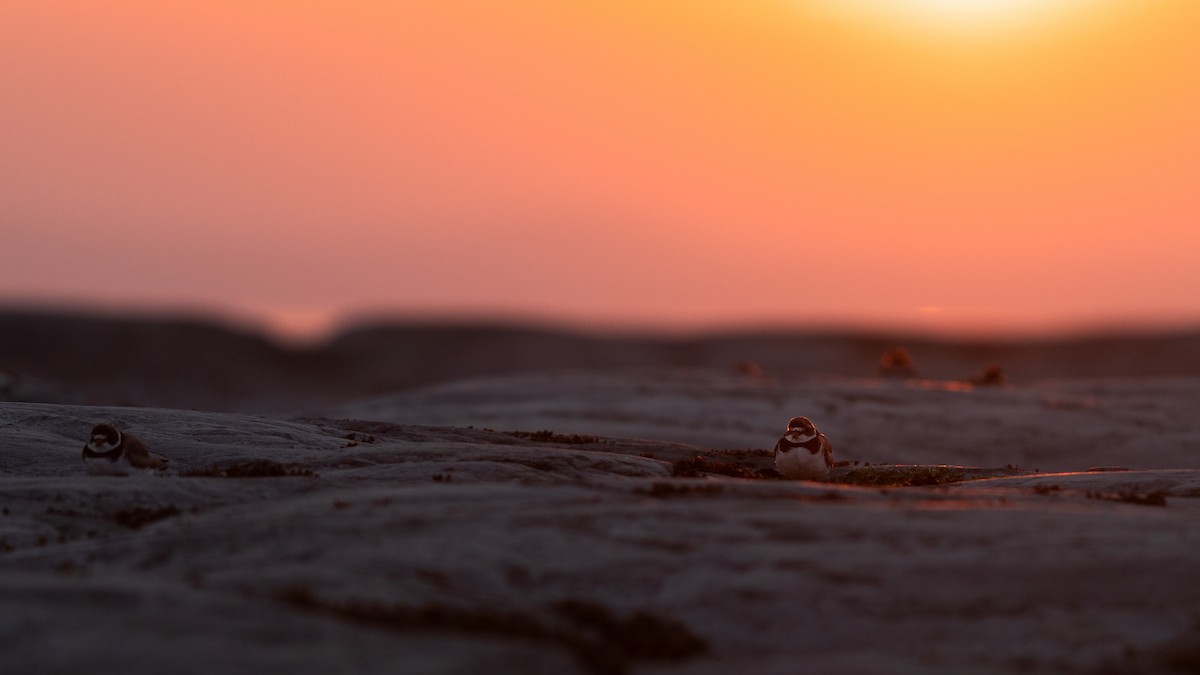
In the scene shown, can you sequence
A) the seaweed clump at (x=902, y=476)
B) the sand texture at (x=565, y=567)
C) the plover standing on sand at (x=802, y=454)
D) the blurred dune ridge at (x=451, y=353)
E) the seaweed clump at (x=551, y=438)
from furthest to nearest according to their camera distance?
1. the blurred dune ridge at (x=451, y=353)
2. the seaweed clump at (x=551, y=438)
3. the seaweed clump at (x=902, y=476)
4. the plover standing on sand at (x=802, y=454)
5. the sand texture at (x=565, y=567)

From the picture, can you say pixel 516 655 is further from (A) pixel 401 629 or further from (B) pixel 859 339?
(B) pixel 859 339

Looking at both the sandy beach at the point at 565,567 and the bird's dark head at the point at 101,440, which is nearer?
the sandy beach at the point at 565,567

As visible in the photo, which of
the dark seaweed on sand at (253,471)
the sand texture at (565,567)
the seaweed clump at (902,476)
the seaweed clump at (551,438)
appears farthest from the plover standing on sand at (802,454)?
the dark seaweed on sand at (253,471)

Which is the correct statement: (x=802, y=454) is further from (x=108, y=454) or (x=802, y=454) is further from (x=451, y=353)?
(x=451, y=353)

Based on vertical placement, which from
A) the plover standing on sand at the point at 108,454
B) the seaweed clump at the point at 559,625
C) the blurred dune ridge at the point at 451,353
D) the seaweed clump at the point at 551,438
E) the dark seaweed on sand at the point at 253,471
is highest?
the blurred dune ridge at the point at 451,353

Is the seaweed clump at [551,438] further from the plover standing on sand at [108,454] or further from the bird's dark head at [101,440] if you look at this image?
the bird's dark head at [101,440]

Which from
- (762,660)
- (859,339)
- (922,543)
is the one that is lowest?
(762,660)

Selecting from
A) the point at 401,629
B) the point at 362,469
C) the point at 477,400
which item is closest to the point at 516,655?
the point at 401,629

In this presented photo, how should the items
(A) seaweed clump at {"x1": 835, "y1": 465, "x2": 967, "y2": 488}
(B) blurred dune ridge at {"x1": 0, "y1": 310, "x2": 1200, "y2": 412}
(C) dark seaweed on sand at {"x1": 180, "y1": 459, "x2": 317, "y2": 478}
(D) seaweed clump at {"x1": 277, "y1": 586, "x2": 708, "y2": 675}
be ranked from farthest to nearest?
(B) blurred dune ridge at {"x1": 0, "y1": 310, "x2": 1200, "y2": 412}, (A) seaweed clump at {"x1": 835, "y1": 465, "x2": 967, "y2": 488}, (C) dark seaweed on sand at {"x1": 180, "y1": 459, "x2": 317, "y2": 478}, (D) seaweed clump at {"x1": 277, "y1": 586, "x2": 708, "y2": 675}

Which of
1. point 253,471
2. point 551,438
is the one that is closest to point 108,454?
point 253,471

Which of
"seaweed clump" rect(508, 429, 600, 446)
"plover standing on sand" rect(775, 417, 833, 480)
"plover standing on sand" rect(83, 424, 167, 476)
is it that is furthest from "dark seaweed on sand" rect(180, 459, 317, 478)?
"plover standing on sand" rect(775, 417, 833, 480)

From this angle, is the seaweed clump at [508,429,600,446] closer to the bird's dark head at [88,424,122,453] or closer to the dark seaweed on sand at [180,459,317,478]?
the dark seaweed on sand at [180,459,317,478]
